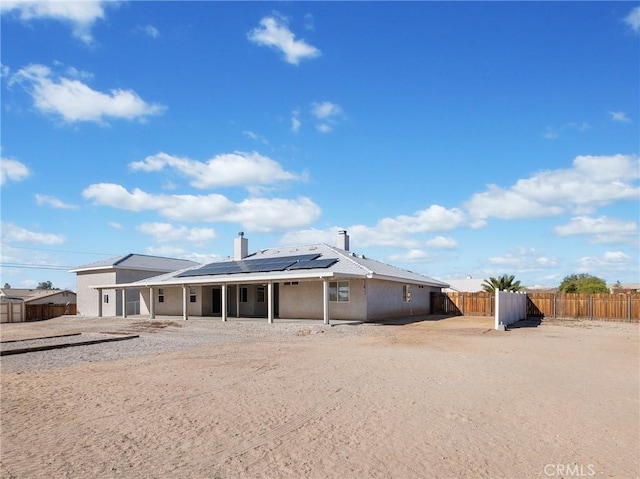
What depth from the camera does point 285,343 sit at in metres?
15.7

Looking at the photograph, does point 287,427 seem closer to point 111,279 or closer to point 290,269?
point 290,269

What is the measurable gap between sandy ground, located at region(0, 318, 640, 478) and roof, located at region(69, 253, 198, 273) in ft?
83.1

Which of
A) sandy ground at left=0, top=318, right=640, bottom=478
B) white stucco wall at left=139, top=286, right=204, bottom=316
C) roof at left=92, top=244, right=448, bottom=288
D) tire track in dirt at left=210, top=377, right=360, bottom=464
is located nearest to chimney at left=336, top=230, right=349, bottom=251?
roof at left=92, top=244, right=448, bottom=288

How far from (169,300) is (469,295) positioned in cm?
2106

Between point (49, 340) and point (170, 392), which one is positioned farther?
point (49, 340)

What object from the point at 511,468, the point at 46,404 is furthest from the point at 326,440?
the point at 46,404

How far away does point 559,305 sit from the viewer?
29.6 m

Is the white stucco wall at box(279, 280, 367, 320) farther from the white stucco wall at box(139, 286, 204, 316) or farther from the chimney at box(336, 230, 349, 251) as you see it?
the white stucco wall at box(139, 286, 204, 316)

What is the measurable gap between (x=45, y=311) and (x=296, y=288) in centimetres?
2398

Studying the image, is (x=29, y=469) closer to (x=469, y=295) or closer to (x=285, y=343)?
(x=285, y=343)

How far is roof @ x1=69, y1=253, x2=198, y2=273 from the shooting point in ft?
122

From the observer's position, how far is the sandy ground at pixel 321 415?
497 centimetres

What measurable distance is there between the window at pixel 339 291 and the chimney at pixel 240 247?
10.2m

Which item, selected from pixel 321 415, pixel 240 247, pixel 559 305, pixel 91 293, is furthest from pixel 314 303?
pixel 91 293
